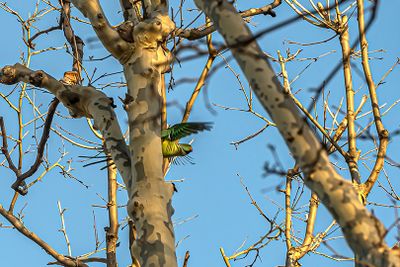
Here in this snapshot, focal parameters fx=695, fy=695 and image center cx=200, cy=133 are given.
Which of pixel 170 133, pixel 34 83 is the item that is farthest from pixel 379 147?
pixel 34 83

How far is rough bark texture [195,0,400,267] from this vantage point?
205 centimetres

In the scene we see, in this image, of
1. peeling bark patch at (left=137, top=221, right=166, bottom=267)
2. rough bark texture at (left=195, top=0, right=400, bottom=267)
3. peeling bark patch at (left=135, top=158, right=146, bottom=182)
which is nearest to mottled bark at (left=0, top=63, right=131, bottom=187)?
peeling bark patch at (left=135, top=158, right=146, bottom=182)

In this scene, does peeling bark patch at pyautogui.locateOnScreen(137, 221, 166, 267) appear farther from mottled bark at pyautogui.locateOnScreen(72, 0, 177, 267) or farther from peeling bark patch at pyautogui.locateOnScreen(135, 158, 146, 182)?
peeling bark patch at pyautogui.locateOnScreen(135, 158, 146, 182)

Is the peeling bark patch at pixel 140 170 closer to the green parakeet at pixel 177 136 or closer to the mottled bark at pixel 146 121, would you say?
the mottled bark at pixel 146 121

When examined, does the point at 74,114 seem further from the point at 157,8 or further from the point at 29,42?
the point at 29,42

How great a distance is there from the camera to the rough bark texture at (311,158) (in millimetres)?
2051

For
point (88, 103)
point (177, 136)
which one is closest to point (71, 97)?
point (88, 103)

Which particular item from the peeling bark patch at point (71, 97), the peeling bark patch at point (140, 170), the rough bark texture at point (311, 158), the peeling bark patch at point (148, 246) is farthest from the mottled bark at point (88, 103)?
the rough bark texture at point (311, 158)

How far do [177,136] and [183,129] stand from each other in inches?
3.4

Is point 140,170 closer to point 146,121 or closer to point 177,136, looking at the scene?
point 177,136

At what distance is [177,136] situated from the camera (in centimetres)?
392

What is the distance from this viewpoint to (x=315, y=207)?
493cm

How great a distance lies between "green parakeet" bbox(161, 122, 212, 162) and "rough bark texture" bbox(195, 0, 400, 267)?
4.60 ft

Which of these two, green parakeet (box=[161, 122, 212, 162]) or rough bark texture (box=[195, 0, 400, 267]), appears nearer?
rough bark texture (box=[195, 0, 400, 267])
